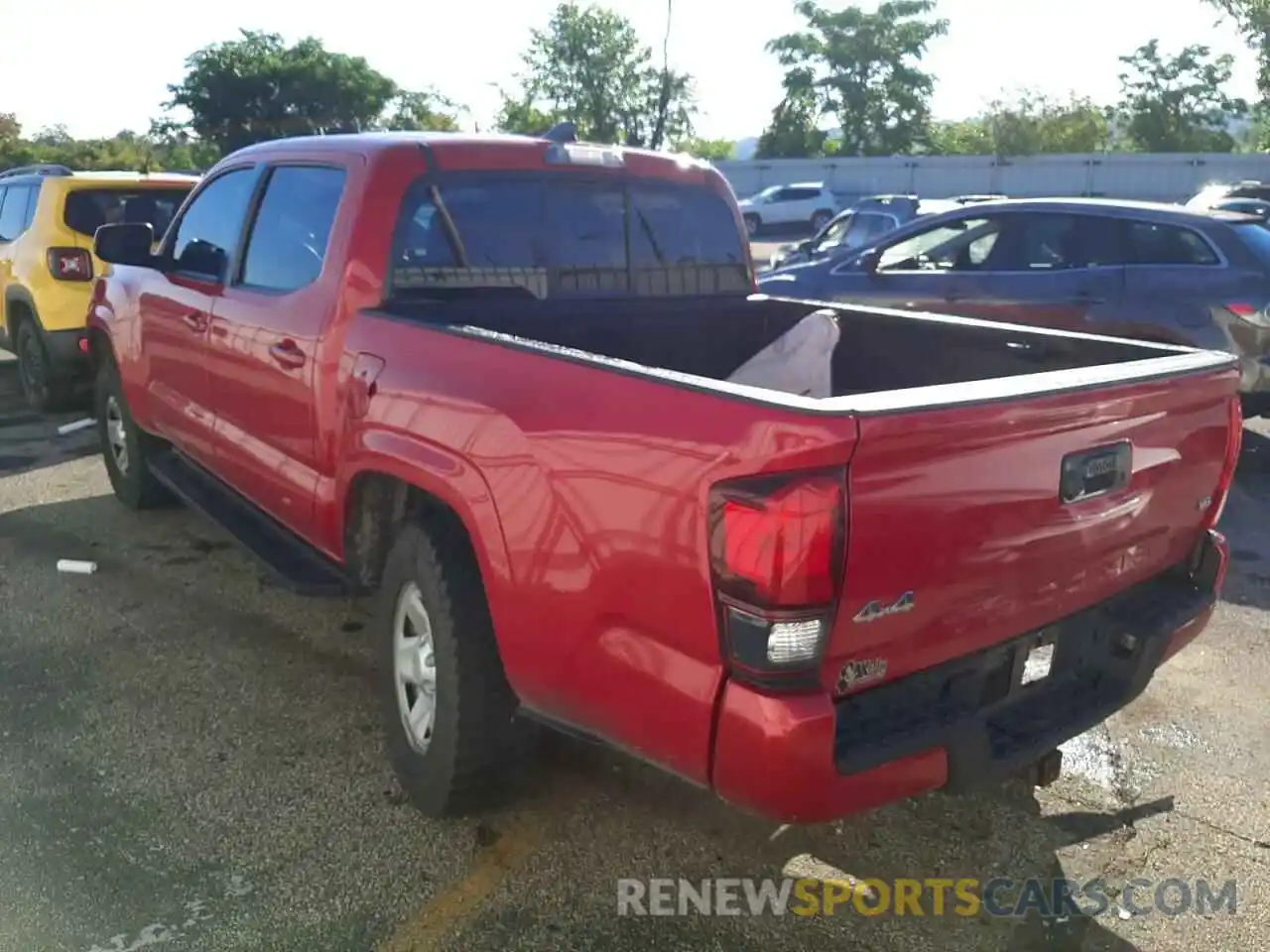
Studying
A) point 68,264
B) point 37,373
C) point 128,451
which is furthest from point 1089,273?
point 37,373

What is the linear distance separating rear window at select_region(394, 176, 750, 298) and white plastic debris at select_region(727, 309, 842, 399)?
59 centimetres

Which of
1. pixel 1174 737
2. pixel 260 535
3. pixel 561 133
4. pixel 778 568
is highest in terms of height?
pixel 561 133

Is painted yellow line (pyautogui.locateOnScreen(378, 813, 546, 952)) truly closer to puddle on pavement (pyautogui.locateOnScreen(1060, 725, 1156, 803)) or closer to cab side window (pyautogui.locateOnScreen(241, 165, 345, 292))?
puddle on pavement (pyautogui.locateOnScreen(1060, 725, 1156, 803))

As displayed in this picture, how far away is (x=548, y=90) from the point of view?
55562 mm

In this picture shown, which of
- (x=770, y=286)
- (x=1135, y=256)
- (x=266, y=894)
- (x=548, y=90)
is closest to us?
(x=266, y=894)

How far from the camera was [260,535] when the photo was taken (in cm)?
453

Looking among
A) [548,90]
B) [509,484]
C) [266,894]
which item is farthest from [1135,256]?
[548,90]

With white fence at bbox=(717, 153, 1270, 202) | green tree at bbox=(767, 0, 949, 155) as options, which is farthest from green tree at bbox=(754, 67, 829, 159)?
white fence at bbox=(717, 153, 1270, 202)

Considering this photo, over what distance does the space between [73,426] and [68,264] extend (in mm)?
1174

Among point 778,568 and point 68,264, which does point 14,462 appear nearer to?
point 68,264

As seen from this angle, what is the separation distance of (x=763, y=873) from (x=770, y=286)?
6840mm

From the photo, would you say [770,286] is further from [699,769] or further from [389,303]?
[699,769]

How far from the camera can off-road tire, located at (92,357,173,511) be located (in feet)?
20.0

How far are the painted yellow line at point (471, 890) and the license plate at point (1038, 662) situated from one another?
1442 mm
